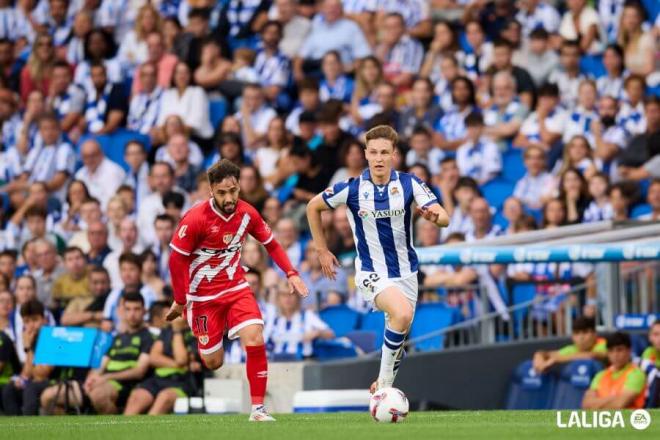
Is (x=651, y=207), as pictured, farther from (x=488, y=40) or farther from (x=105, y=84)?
(x=105, y=84)

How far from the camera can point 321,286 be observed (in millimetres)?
17641

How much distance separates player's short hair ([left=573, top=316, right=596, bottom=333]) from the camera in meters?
15.6

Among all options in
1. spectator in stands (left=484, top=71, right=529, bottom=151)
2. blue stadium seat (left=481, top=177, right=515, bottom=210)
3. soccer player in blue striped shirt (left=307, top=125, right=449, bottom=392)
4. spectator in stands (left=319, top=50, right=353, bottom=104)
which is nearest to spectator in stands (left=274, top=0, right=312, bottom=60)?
spectator in stands (left=319, top=50, right=353, bottom=104)

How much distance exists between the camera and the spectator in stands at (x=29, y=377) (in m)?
16.7

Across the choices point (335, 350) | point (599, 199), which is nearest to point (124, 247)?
point (335, 350)

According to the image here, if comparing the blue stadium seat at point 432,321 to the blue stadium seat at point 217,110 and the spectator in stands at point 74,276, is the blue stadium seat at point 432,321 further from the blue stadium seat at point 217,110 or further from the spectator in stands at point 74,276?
the blue stadium seat at point 217,110

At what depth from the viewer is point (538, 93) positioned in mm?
19594

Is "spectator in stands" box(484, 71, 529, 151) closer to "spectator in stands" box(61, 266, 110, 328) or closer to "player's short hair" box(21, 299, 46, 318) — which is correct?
"spectator in stands" box(61, 266, 110, 328)

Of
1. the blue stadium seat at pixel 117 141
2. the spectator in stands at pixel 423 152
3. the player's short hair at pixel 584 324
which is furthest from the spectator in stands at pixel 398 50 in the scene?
the player's short hair at pixel 584 324

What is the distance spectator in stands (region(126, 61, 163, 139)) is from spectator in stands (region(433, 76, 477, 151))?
452cm

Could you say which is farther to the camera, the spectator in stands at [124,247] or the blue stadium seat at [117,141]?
the blue stadium seat at [117,141]

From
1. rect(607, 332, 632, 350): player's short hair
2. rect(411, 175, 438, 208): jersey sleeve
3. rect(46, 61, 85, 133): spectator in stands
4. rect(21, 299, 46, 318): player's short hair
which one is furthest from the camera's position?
rect(46, 61, 85, 133): spectator in stands

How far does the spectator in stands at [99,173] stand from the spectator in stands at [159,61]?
1437mm

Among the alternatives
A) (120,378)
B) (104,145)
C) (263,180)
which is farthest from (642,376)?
(104,145)
